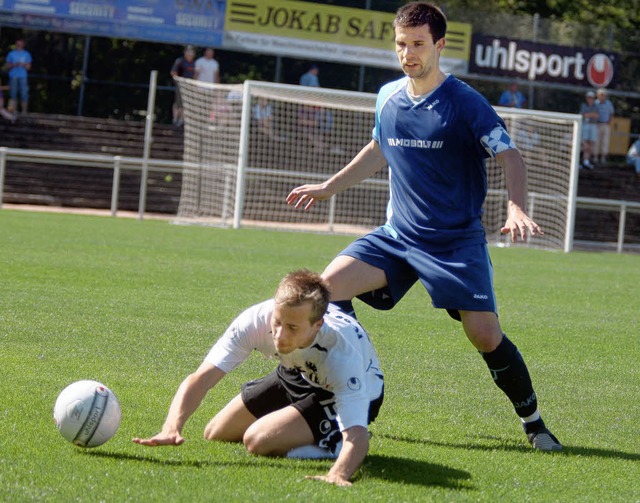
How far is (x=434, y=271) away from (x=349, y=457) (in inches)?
58.3

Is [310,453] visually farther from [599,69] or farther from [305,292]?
[599,69]

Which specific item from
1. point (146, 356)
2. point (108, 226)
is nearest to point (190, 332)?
point (146, 356)

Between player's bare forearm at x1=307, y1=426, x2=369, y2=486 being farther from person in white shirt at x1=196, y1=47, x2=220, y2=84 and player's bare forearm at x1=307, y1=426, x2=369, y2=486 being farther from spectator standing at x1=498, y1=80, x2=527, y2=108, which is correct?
spectator standing at x1=498, y1=80, x2=527, y2=108

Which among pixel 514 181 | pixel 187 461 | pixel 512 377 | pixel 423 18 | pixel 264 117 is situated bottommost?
pixel 187 461

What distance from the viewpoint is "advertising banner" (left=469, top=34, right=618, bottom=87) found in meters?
27.7

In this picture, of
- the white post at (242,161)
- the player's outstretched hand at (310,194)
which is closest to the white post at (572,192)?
the white post at (242,161)

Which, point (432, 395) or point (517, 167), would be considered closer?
point (517, 167)

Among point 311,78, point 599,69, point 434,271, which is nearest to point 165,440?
point 434,271

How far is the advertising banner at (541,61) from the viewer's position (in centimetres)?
2772

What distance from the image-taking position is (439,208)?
587 centimetres

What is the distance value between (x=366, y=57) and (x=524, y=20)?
14.1 ft

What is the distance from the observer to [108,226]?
1889 cm

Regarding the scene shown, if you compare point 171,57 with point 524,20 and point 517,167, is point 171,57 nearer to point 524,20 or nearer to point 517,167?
point 524,20

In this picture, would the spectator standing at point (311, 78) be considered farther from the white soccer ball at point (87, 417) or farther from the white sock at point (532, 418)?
the white soccer ball at point (87, 417)
